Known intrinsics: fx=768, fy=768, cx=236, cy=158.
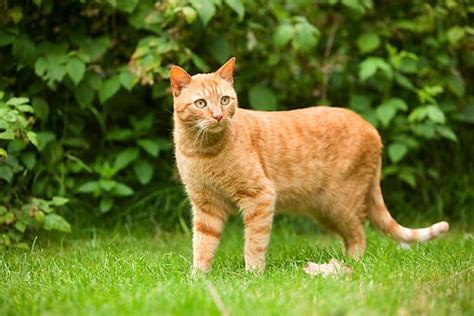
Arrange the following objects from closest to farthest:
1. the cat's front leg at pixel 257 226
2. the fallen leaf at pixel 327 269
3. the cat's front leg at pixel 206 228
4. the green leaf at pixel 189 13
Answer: the fallen leaf at pixel 327 269
the cat's front leg at pixel 257 226
the cat's front leg at pixel 206 228
the green leaf at pixel 189 13

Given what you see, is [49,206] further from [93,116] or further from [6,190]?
[93,116]

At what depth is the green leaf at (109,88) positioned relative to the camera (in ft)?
17.8

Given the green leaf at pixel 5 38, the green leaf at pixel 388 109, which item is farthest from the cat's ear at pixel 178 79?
the green leaf at pixel 388 109

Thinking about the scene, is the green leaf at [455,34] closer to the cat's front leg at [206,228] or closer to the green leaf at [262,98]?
the green leaf at [262,98]

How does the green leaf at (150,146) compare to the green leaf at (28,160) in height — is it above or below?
below

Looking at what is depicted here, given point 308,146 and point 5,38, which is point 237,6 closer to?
point 308,146

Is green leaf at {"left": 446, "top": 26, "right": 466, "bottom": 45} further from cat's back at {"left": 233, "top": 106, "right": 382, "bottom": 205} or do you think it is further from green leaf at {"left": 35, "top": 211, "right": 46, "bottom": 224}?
green leaf at {"left": 35, "top": 211, "right": 46, "bottom": 224}

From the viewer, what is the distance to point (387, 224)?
480 centimetres

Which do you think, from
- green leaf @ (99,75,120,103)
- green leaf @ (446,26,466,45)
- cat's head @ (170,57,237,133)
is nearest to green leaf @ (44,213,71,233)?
green leaf @ (99,75,120,103)

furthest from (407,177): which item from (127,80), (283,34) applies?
(127,80)

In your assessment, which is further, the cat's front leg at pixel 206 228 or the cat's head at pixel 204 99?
the cat's front leg at pixel 206 228

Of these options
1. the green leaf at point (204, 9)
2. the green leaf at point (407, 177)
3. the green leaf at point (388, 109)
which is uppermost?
the green leaf at point (204, 9)

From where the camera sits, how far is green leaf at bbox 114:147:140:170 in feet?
18.5

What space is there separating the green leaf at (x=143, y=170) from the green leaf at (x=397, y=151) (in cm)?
181
